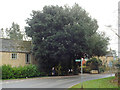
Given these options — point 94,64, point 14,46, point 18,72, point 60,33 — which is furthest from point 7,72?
point 94,64

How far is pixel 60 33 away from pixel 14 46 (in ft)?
34.2

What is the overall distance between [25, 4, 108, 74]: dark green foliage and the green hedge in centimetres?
241

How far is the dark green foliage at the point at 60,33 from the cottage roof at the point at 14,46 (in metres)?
3.92

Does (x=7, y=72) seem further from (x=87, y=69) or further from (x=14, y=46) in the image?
(x=87, y=69)

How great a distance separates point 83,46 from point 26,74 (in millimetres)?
10285

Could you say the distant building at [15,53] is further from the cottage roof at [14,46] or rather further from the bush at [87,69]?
the bush at [87,69]

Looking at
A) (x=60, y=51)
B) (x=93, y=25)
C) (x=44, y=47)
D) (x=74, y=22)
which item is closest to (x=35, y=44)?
(x=44, y=47)

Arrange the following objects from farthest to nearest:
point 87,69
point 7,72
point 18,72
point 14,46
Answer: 1. point 87,69
2. point 14,46
3. point 18,72
4. point 7,72

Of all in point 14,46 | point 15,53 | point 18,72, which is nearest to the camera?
point 18,72

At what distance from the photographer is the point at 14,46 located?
3491 cm

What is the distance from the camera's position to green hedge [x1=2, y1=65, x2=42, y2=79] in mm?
27239

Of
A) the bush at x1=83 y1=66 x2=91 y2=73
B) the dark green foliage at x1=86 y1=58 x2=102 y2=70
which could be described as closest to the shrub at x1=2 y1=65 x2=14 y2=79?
the bush at x1=83 y1=66 x2=91 y2=73

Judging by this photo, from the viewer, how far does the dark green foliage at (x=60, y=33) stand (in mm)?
29391

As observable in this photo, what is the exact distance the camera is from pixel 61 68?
35.0 meters
